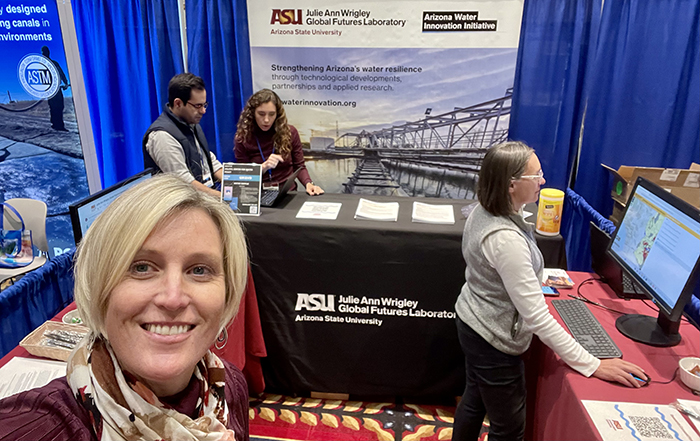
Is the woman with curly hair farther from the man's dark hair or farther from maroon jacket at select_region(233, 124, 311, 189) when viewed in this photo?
the man's dark hair

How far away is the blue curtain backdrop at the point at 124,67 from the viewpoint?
140 inches

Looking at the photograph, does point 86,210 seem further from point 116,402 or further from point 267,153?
point 267,153

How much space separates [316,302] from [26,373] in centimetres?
127

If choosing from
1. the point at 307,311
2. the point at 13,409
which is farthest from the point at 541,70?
the point at 13,409

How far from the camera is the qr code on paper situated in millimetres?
1251

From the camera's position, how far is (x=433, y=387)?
97.8 inches

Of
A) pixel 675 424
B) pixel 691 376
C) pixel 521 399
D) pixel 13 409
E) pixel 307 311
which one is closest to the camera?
pixel 13 409

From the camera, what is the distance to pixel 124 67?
371cm

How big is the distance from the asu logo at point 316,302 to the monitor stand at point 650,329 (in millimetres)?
1285

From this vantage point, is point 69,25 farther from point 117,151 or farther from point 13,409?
point 13,409

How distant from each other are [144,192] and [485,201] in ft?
3.89

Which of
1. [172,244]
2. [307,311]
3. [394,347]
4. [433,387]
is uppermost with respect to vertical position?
[172,244]

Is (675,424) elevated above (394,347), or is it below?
above

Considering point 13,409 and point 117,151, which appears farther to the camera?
point 117,151
